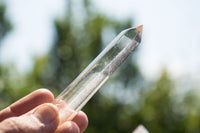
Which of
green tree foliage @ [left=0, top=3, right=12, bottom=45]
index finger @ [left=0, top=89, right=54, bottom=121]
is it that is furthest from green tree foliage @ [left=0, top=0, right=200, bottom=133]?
index finger @ [left=0, top=89, right=54, bottom=121]

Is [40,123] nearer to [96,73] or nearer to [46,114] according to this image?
[46,114]

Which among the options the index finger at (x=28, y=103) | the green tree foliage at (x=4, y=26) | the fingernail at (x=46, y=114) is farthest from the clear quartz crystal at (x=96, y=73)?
the green tree foliage at (x=4, y=26)

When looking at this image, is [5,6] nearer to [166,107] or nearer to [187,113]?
[166,107]

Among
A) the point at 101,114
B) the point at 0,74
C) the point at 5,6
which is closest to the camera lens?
the point at 101,114

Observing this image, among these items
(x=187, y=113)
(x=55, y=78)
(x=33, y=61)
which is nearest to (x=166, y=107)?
(x=187, y=113)

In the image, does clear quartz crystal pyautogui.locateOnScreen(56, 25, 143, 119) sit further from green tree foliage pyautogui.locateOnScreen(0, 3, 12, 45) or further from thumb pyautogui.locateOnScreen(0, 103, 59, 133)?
green tree foliage pyautogui.locateOnScreen(0, 3, 12, 45)

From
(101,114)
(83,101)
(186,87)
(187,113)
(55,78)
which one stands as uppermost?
(83,101)
